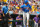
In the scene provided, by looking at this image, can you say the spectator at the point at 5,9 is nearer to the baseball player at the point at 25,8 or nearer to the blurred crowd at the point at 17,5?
the blurred crowd at the point at 17,5

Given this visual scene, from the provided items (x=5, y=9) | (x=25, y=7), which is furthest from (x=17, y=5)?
(x=5, y=9)

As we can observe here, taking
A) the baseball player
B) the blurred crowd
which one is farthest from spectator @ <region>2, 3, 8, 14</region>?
the baseball player

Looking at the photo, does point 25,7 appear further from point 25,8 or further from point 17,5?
point 17,5

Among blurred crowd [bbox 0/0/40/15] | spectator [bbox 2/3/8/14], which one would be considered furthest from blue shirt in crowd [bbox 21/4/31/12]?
spectator [bbox 2/3/8/14]

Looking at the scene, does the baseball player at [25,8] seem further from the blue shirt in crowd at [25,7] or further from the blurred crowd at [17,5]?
the blurred crowd at [17,5]

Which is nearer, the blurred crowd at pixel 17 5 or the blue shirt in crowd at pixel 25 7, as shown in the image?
the blue shirt in crowd at pixel 25 7

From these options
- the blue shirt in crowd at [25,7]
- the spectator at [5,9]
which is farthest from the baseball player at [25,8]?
the spectator at [5,9]

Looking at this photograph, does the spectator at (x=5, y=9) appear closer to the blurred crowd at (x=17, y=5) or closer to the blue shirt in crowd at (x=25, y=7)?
the blurred crowd at (x=17, y=5)

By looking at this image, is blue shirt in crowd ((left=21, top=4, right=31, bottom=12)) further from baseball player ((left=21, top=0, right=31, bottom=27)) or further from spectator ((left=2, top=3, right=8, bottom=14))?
spectator ((left=2, top=3, right=8, bottom=14))

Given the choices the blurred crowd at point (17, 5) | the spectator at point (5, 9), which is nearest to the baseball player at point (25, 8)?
the blurred crowd at point (17, 5)

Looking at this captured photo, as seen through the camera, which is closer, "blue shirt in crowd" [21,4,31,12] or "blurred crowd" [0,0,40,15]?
"blue shirt in crowd" [21,4,31,12]

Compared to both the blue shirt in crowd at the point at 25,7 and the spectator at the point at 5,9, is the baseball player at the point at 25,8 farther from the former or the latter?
the spectator at the point at 5,9

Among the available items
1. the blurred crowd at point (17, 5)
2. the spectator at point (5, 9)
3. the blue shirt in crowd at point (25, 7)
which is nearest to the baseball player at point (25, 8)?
the blue shirt in crowd at point (25, 7)

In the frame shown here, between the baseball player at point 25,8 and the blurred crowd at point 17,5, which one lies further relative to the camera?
the blurred crowd at point 17,5
